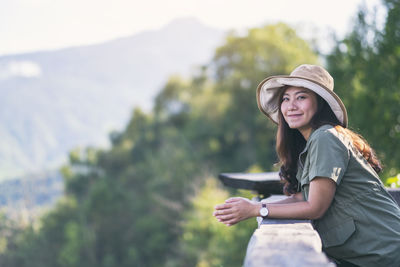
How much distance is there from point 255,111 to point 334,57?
43.2ft

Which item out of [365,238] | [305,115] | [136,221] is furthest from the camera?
[136,221]

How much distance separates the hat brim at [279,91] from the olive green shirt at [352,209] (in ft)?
0.72

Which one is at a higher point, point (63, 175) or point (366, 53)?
point (366, 53)

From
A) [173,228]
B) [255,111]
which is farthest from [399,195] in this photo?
[173,228]

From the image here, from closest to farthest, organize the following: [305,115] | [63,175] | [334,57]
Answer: [305,115]
[334,57]
[63,175]

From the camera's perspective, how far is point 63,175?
174 ft

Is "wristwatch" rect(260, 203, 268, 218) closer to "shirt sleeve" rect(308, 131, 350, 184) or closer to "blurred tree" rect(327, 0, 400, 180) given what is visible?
"shirt sleeve" rect(308, 131, 350, 184)

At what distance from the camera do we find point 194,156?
36.1 m

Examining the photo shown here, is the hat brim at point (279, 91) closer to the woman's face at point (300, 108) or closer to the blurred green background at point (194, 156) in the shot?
the woman's face at point (300, 108)

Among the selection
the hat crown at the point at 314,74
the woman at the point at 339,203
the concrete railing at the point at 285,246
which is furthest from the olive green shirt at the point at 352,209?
the hat crown at the point at 314,74

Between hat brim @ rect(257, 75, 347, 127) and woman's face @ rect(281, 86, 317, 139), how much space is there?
0.06m

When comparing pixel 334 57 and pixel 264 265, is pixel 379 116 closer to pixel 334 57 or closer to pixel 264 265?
pixel 334 57

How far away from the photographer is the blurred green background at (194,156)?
14383 millimetres

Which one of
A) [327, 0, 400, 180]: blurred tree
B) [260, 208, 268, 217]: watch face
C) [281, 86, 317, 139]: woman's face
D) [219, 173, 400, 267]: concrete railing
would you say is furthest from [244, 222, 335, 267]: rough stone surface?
[327, 0, 400, 180]: blurred tree
